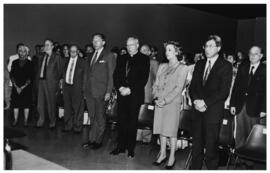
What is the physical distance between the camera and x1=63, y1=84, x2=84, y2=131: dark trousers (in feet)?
20.5

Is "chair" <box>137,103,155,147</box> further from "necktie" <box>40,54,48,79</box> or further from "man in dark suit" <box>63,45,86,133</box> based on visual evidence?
"necktie" <box>40,54,48,79</box>

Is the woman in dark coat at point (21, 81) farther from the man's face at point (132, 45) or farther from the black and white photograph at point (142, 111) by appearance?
the man's face at point (132, 45)

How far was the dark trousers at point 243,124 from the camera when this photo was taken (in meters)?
3.91

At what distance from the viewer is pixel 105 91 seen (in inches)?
197

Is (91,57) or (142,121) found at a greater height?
(91,57)

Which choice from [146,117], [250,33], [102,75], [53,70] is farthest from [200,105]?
[250,33]

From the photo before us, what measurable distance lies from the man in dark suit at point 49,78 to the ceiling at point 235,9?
6.76m

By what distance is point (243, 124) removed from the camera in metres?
4.11

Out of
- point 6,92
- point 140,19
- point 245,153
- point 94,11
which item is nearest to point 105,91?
point 245,153

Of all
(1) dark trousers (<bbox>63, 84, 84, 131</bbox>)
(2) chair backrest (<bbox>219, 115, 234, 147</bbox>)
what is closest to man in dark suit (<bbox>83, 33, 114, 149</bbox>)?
(1) dark trousers (<bbox>63, 84, 84, 131</bbox>)

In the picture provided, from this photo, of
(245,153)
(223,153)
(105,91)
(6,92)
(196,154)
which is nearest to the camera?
(245,153)

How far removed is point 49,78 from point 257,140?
13.0 ft

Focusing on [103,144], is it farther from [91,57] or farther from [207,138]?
[207,138]

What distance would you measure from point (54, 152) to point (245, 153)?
96.3 inches
